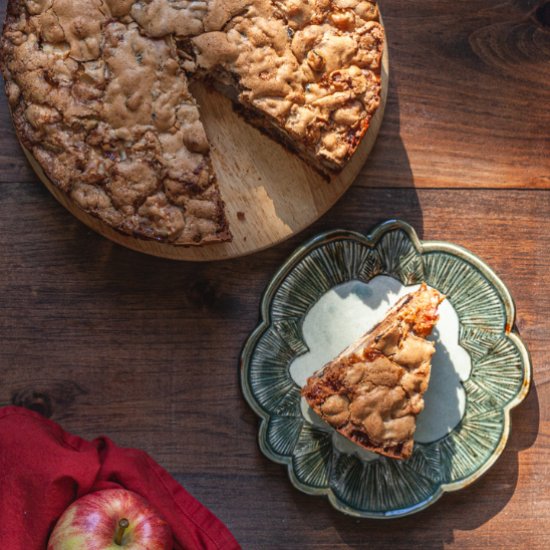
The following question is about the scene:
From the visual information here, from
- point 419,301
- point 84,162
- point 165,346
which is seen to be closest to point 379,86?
point 419,301

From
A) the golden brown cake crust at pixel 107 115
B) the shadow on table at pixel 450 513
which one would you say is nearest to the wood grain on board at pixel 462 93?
the golden brown cake crust at pixel 107 115

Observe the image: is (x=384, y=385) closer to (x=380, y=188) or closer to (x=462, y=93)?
(x=380, y=188)

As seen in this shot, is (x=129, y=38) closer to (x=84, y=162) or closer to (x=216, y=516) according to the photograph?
(x=84, y=162)

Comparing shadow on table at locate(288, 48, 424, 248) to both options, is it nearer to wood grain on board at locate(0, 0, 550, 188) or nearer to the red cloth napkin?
wood grain on board at locate(0, 0, 550, 188)

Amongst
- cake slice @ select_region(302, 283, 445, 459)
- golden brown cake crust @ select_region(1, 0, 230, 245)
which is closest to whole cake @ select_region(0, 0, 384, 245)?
golden brown cake crust @ select_region(1, 0, 230, 245)

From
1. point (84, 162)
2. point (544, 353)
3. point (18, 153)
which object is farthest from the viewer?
point (544, 353)

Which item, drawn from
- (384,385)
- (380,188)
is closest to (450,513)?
(384,385)
